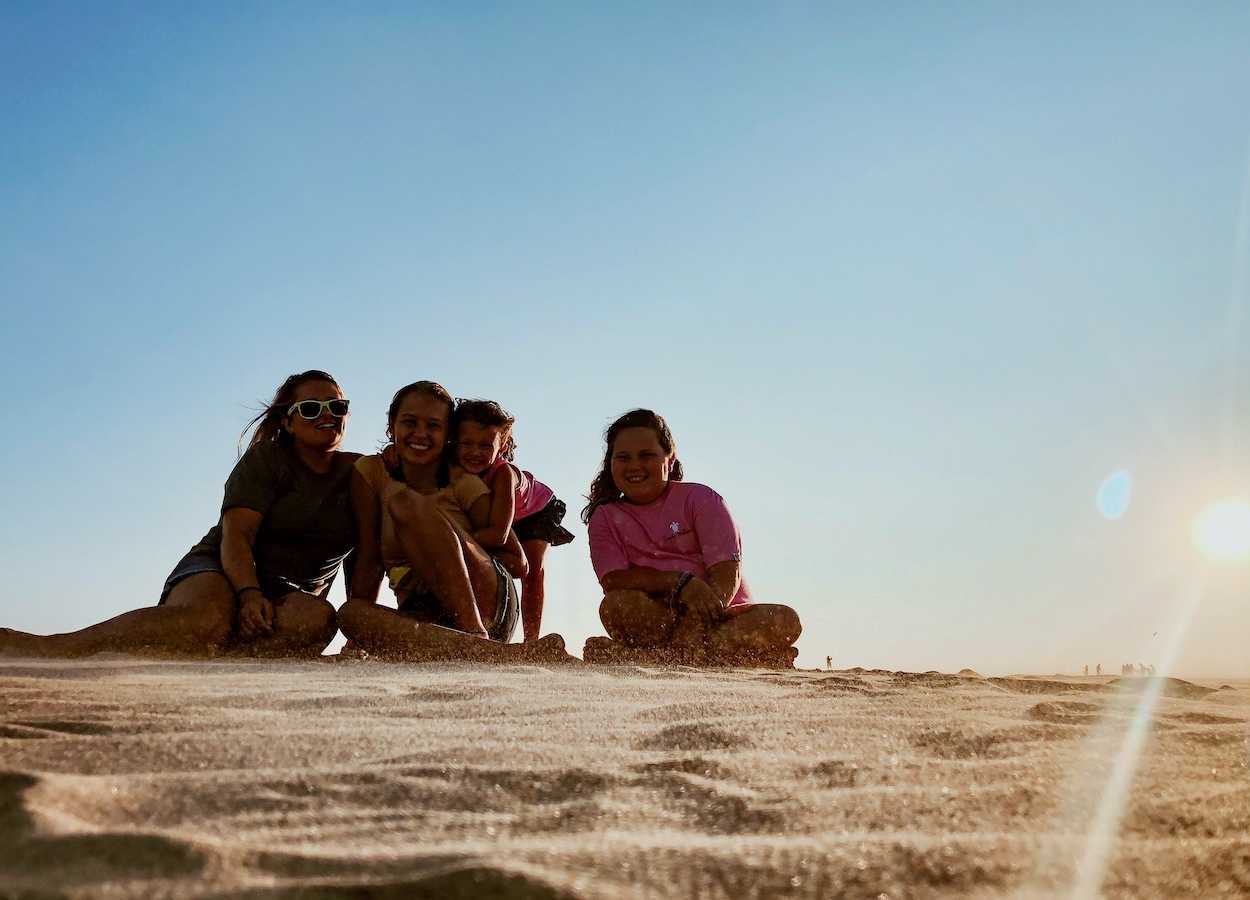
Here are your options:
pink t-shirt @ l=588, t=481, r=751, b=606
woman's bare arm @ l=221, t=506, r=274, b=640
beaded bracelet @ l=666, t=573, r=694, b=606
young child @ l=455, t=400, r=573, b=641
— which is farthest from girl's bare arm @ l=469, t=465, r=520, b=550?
woman's bare arm @ l=221, t=506, r=274, b=640

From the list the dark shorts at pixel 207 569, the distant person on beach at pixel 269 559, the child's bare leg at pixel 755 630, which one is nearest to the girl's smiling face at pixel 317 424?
the distant person on beach at pixel 269 559

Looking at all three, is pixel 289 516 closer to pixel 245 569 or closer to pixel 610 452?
pixel 245 569

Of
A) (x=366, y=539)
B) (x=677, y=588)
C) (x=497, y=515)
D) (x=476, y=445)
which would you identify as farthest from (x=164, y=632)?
(x=677, y=588)

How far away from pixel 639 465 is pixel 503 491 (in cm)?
82

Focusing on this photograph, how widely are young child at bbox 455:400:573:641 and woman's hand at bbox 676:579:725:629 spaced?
2.70 ft

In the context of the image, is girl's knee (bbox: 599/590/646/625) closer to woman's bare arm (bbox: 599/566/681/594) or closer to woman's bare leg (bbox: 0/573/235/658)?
woman's bare arm (bbox: 599/566/681/594)

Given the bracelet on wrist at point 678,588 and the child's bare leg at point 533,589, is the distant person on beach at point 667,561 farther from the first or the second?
the child's bare leg at point 533,589

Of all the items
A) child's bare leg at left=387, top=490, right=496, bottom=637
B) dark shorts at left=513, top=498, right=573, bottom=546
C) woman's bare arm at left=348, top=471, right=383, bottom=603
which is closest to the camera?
child's bare leg at left=387, top=490, right=496, bottom=637

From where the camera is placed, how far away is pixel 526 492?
6133 millimetres

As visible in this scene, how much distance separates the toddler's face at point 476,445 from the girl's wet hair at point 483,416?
0.03 metres

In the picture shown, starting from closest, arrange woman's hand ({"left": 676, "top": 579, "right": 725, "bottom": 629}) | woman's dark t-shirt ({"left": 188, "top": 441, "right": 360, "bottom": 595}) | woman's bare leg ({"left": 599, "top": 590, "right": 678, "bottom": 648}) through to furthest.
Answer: woman's dark t-shirt ({"left": 188, "top": 441, "right": 360, "bottom": 595})
woman's hand ({"left": 676, "top": 579, "right": 725, "bottom": 629})
woman's bare leg ({"left": 599, "top": 590, "right": 678, "bottom": 648})

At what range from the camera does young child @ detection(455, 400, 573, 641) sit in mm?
5566

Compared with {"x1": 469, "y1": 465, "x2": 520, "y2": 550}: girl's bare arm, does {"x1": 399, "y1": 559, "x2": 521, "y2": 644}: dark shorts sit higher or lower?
lower

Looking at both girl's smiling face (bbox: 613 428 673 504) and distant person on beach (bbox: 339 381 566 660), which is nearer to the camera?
distant person on beach (bbox: 339 381 566 660)
